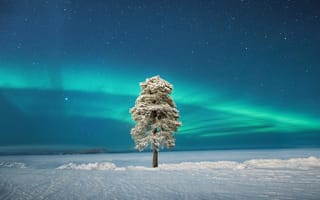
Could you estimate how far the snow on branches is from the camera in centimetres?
3338

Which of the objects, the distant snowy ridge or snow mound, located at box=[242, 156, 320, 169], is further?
the distant snowy ridge

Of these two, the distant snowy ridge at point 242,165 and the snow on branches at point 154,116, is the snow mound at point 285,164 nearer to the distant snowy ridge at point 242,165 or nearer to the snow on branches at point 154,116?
the distant snowy ridge at point 242,165

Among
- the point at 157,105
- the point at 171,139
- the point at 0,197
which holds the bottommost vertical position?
the point at 0,197

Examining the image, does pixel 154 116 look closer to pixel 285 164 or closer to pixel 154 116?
pixel 154 116

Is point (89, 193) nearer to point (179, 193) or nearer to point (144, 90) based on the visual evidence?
point (179, 193)

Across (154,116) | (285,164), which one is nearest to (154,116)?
(154,116)

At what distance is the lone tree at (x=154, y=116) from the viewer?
1314 inches

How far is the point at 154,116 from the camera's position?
113 ft

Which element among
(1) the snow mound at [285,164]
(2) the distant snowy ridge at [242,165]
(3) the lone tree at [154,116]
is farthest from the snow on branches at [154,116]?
(1) the snow mound at [285,164]

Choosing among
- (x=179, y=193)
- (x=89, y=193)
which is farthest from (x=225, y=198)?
(x=89, y=193)

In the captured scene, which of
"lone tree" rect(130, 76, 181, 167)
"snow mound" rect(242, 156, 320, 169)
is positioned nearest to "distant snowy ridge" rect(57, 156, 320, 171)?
"snow mound" rect(242, 156, 320, 169)

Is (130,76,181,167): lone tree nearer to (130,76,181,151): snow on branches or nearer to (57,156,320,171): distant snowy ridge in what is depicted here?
(130,76,181,151): snow on branches

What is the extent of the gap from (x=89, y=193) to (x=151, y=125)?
19.3 meters

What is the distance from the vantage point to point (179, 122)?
3425 centimetres
